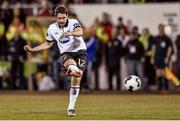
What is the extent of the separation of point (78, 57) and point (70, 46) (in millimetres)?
311

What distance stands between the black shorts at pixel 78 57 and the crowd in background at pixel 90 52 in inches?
416

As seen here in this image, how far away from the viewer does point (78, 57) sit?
17062mm

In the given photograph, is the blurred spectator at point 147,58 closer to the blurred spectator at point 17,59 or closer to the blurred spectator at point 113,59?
the blurred spectator at point 113,59

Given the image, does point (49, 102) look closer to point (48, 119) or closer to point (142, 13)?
point (48, 119)

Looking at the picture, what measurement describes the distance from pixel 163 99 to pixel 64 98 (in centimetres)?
332

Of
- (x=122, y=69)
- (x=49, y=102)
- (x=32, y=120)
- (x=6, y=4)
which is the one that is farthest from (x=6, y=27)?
(x=32, y=120)

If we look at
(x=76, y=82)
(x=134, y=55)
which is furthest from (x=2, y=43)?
(x=76, y=82)

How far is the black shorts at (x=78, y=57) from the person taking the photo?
16875 mm

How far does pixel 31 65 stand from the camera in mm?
28906

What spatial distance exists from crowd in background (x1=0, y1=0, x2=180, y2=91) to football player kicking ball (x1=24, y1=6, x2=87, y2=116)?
1057 cm

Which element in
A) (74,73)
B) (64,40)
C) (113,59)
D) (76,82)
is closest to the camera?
(74,73)

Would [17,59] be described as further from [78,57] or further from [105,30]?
[78,57]

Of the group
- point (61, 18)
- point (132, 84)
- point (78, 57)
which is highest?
point (61, 18)

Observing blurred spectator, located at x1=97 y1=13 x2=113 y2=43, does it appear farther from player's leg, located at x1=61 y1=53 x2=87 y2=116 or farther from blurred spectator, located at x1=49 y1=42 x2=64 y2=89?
player's leg, located at x1=61 y1=53 x2=87 y2=116
